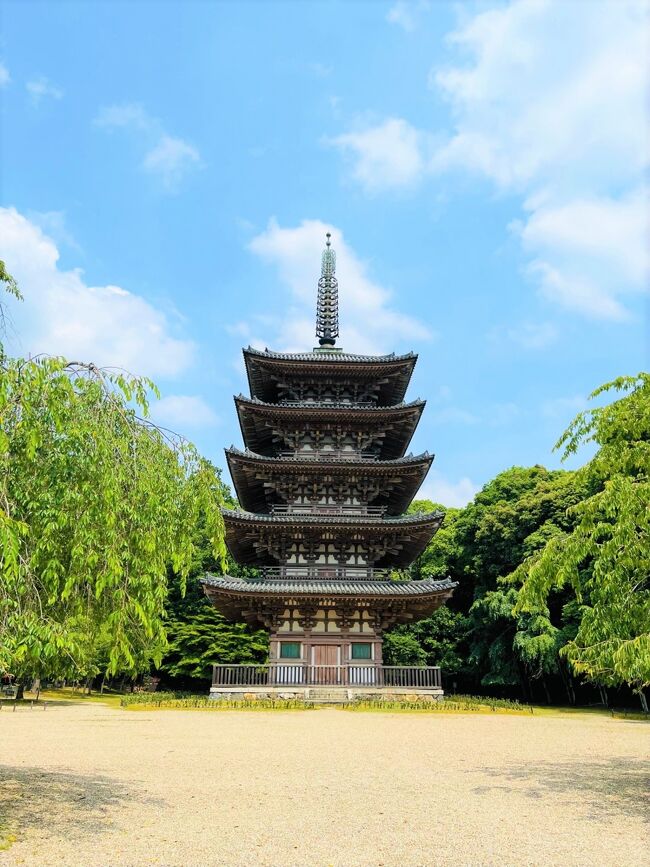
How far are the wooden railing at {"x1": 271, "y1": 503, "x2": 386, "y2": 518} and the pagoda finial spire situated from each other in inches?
408

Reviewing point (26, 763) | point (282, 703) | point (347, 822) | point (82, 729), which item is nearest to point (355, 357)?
point (282, 703)

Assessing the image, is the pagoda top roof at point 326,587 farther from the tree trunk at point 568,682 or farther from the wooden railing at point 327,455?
the tree trunk at point 568,682

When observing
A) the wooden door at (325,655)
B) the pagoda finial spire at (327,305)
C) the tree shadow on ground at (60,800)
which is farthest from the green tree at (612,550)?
the pagoda finial spire at (327,305)

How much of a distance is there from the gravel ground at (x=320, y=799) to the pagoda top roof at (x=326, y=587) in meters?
8.71

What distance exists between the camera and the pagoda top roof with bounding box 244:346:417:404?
2847 centimetres

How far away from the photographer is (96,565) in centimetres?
600

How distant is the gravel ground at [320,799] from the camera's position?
576 cm

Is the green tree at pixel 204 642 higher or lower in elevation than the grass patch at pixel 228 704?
higher

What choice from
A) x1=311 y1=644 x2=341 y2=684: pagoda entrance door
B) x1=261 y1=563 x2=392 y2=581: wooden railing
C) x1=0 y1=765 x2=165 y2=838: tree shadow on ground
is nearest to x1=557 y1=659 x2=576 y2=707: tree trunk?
x1=261 y1=563 x2=392 y2=581: wooden railing

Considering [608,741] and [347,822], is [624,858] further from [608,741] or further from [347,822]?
[608,741]

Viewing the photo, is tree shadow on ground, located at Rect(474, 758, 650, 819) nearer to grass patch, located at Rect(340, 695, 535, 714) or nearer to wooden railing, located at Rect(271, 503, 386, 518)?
grass patch, located at Rect(340, 695, 535, 714)

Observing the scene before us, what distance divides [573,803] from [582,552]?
10.2ft

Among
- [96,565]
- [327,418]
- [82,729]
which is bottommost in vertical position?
[82,729]

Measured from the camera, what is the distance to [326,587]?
24.5 m
